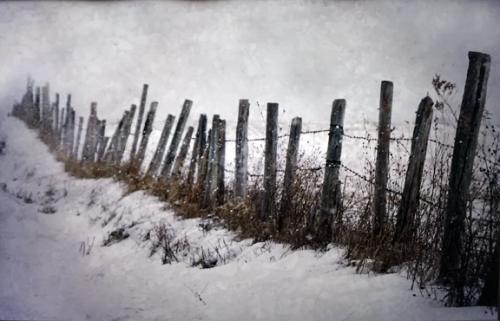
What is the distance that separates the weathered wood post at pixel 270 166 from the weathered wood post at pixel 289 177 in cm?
23

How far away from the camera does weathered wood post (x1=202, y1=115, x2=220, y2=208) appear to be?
626 centimetres

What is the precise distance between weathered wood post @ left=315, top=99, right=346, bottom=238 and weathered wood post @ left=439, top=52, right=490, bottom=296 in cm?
145

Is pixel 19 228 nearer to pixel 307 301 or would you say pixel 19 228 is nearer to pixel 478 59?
pixel 307 301

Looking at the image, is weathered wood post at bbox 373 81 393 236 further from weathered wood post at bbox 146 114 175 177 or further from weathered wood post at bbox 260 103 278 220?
weathered wood post at bbox 146 114 175 177

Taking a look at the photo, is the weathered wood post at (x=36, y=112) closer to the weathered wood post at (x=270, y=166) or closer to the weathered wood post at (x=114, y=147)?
the weathered wood post at (x=114, y=147)

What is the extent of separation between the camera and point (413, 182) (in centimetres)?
374

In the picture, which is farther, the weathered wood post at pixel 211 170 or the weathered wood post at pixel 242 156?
the weathered wood post at pixel 211 170

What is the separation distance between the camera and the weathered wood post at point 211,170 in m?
6.26

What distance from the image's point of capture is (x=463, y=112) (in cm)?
280

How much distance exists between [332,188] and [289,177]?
69 centimetres

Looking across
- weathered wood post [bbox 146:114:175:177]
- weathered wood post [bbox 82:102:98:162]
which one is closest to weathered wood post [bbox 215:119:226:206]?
weathered wood post [bbox 146:114:175:177]

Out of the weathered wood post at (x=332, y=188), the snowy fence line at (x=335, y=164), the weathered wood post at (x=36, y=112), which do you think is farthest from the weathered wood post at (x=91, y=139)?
the weathered wood post at (x=332, y=188)

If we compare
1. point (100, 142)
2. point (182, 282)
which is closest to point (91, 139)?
point (100, 142)

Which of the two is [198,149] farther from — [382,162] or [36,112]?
[36,112]
